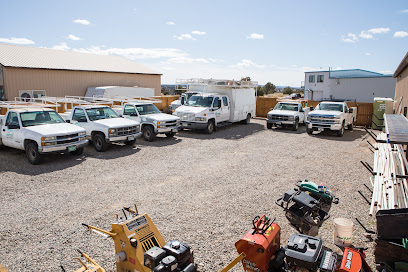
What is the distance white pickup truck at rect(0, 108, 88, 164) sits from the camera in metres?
9.89

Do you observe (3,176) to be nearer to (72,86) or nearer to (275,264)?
(275,264)

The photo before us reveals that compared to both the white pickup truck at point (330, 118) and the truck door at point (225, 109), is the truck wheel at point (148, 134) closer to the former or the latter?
the truck door at point (225, 109)

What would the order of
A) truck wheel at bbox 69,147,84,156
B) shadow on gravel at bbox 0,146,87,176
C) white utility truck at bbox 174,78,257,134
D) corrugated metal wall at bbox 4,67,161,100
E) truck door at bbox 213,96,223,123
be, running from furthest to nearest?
corrugated metal wall at bbox 4,67,161,100 → truck door at bbox 213,96,223,123 → white utility truck at bbox 174,78,257,134 → truck wheel at bbox 69,147,84,156 → shadow on gravel at bbox 0,146,87,176

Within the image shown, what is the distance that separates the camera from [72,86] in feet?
84.0

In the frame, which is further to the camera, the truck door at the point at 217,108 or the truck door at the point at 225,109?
the truck door at the point at 225,109

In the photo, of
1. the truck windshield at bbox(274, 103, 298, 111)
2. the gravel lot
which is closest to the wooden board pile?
the gravel lot

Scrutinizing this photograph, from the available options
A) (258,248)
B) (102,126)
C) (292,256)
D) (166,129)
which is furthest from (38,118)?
(292,256)

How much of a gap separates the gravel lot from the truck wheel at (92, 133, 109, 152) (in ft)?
0.95

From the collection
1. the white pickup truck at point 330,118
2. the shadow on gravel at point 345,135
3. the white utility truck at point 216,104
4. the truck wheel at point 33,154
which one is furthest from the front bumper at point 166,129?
the shadow on gravel at point 345,135

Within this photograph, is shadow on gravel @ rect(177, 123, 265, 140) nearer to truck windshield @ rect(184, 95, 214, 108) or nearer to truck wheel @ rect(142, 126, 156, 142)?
truck windshield @ rect(184, 95, 214, 108)

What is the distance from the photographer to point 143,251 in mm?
3701

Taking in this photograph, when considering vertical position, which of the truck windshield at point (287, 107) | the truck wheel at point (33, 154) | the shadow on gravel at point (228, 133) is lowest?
the shadow on gravel at point (228, 133)

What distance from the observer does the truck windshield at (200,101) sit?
16.8 m

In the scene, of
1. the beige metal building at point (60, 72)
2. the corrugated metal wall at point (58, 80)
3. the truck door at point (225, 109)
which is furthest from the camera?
the beige metal building at point (60, 72)
